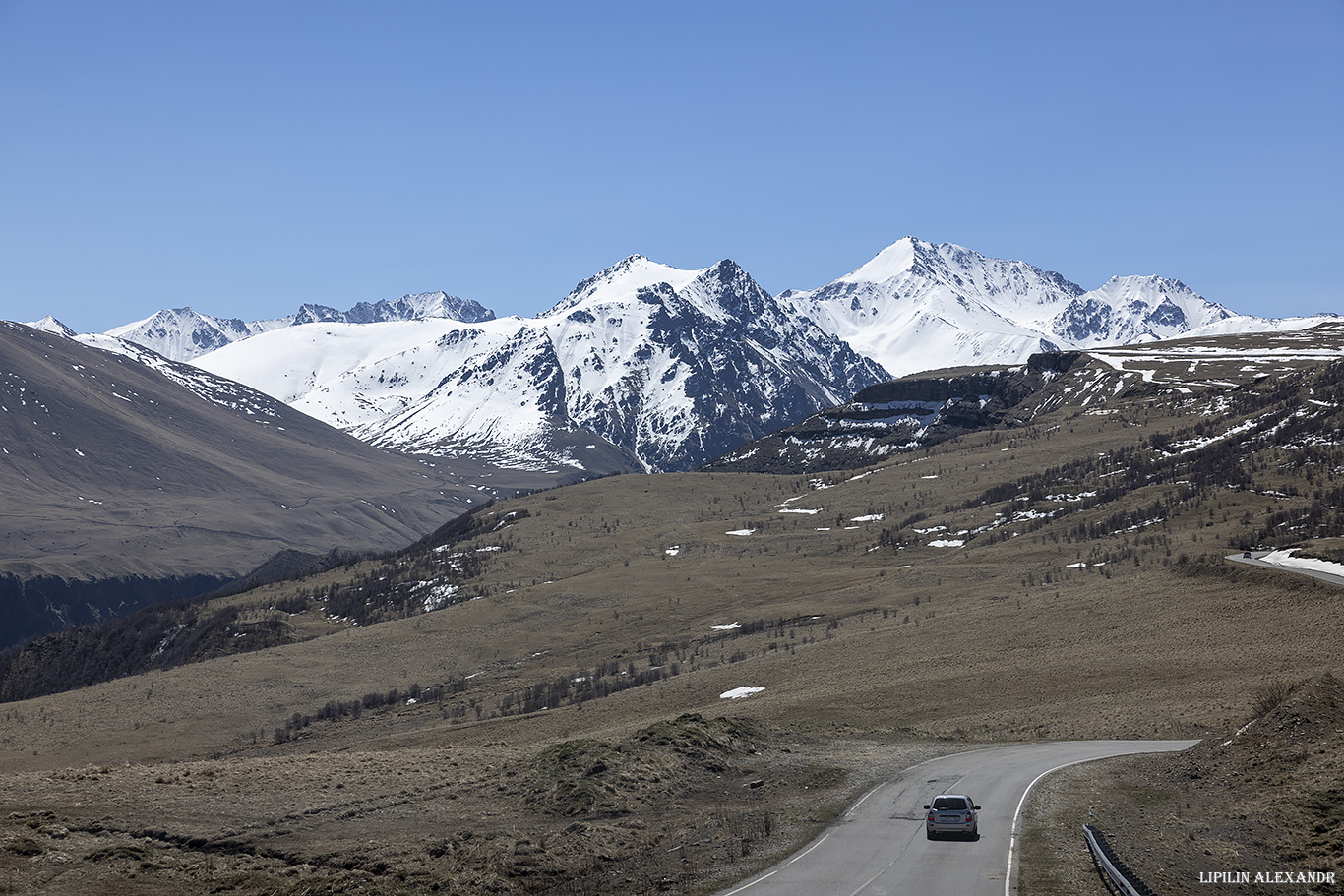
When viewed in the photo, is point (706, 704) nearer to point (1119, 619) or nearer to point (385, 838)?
point (1119, 619)

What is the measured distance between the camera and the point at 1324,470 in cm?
15112

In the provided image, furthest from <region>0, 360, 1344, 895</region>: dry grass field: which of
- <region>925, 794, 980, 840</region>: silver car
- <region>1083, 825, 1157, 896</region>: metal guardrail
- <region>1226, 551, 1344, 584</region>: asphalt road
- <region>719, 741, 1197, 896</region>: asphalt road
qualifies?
<region>1226, 551, 1344, 584</region>: asphalt road

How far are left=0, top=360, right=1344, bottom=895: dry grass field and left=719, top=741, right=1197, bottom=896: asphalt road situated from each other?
114 cm

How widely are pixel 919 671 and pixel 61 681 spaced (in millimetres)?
152488

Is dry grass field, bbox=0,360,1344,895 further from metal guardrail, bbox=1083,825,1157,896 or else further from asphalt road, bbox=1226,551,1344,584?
asphalt road, bbox=1226,551,1344,584

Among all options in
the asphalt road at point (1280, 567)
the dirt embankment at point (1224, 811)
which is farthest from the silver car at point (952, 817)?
the asphalt road at point (1280, 567)

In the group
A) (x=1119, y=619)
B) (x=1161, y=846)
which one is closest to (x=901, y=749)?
(x=1161, y=846)

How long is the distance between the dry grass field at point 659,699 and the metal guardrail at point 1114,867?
68 cm

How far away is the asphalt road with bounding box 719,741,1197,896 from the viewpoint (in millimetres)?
25578

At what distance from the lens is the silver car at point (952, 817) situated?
29484 millimetres

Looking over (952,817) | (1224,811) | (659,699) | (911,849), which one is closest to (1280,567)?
(659,699)

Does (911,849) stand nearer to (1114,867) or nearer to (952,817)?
(952,817)

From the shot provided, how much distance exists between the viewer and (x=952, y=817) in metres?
29.7

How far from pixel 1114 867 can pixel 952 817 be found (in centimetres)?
569
